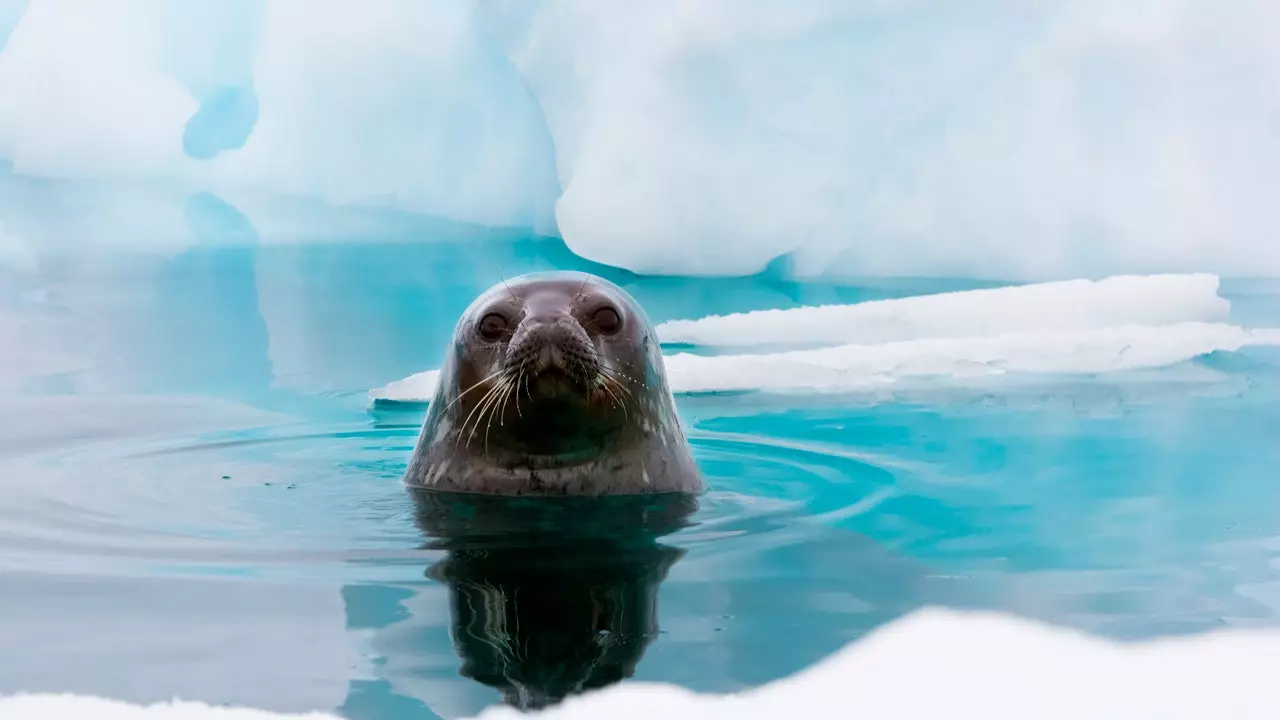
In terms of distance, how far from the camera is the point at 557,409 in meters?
3.74

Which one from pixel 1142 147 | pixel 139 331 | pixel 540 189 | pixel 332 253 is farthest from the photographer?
pixel 332 253

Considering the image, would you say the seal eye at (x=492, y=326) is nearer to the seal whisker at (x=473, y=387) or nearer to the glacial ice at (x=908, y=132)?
the seal whisker at (x=473, y=387)

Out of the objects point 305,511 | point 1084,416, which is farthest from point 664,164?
point 305,511

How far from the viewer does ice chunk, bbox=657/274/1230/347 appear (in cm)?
813

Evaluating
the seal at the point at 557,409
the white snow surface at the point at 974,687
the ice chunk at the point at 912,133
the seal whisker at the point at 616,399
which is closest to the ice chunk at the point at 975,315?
the ice chunk at the point at 912,133

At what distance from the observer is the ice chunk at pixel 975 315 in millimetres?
8133

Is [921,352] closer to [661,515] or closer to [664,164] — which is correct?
[664,164]

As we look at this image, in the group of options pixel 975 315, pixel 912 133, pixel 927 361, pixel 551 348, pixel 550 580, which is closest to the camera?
pixel 550 580

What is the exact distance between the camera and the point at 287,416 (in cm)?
609

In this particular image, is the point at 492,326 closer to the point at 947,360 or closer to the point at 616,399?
the point at 616,399

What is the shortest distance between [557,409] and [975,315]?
199 inches

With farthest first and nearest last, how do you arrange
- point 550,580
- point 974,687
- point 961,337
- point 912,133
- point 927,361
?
point 912,133 < point 961,337 < point 927,361 < point 550,580 < point 974,687

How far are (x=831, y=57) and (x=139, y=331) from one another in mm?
4606

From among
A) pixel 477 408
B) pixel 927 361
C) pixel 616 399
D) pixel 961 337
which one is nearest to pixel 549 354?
pixel 616 399
